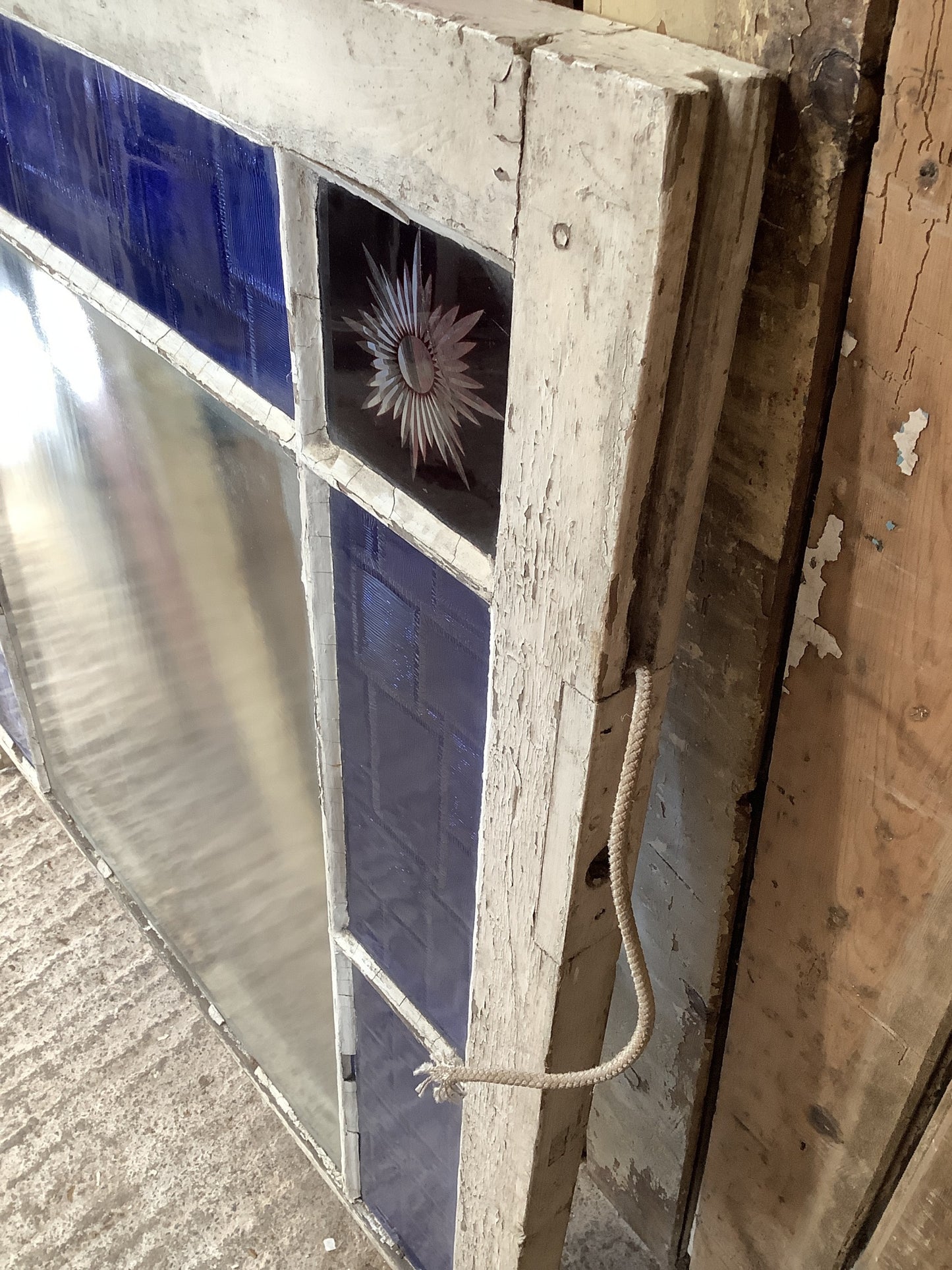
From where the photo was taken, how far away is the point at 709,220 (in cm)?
66

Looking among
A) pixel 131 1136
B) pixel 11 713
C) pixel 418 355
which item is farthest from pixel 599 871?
pixel 11 713

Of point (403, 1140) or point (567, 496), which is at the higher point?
point (567, 496)

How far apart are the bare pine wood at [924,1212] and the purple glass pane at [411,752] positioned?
0.51 meters

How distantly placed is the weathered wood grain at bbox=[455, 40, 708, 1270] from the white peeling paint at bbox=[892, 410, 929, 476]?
183mm

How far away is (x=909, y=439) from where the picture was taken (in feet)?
2.46

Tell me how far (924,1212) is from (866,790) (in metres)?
0.48

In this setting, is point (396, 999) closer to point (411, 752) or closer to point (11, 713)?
point (411, 752)

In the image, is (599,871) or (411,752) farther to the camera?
(411,752)

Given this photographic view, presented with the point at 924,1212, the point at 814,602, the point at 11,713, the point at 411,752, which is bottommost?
the point at 11,713

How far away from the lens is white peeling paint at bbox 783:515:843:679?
84cm

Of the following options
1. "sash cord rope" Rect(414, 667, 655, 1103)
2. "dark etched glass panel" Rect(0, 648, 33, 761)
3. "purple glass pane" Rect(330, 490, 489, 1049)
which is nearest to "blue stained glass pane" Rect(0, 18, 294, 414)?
"purple glass pane" Rect(330, 490, 489, 1049)

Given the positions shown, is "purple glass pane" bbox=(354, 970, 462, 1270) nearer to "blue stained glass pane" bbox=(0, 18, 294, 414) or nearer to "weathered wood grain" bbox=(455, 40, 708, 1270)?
"weathered wood grain" bbox=(455, 40, 708, 1270)

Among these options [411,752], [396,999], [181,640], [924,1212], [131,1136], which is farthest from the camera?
[131,1136]

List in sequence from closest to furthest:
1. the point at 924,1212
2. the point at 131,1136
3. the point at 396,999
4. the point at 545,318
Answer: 1. the point at 545,318
2. the point at 924,1212
3. the point at 396,999
4. the point at 131,1136
